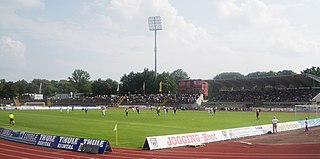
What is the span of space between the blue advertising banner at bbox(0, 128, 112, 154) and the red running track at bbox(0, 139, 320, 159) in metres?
0.49

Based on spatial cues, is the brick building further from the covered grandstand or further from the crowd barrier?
the crowd barrier

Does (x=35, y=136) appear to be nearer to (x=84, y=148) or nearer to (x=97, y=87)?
(x=84, y=148)

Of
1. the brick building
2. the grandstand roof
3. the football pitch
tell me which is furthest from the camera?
the brick building

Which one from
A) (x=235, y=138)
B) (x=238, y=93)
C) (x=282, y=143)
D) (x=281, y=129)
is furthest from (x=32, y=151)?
(x=238, y=93)

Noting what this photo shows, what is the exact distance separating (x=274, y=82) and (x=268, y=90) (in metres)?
3.18

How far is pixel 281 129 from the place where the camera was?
114 ft

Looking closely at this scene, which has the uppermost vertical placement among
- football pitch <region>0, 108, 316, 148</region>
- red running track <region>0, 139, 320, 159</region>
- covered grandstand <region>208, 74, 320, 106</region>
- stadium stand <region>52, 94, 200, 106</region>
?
covered grandstand <region>208, 74, 320, 106</region>

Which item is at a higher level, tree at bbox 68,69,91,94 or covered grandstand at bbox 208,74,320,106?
tree at bbox 68,69,91,94

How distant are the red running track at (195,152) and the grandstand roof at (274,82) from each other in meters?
67.9

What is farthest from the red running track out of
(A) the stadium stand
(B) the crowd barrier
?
(A) the stadium stand

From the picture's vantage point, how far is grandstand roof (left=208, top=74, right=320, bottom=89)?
88.8 m

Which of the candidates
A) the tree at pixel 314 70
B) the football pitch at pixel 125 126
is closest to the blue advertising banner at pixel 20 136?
the football pitch at pixel 125 126

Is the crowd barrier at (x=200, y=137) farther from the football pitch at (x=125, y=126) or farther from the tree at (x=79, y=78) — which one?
the tree at (x=79, y=78)

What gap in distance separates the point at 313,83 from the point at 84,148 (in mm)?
81170
